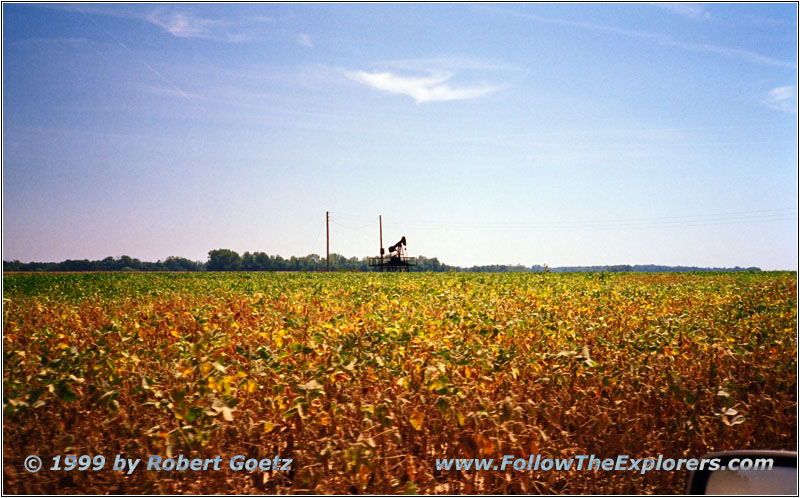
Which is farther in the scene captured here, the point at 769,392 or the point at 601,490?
the point at 769,392

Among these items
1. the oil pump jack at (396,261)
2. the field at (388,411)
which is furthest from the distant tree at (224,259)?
the field at (388,411)

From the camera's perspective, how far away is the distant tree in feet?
214

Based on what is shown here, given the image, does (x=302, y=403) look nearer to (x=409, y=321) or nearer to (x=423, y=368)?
(x=423, y=368)

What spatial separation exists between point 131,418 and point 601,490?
11.3 ft

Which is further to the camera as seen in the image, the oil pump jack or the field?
the oil pump jack

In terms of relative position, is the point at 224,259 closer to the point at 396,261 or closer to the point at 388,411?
the point at 396,261

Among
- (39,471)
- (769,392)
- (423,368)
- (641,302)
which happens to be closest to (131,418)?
(39,471)

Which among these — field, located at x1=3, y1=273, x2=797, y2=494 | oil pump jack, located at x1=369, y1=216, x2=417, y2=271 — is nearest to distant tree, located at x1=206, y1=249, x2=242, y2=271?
oil pump jack, located at x1=369, y1=216, x2=417, y2=271

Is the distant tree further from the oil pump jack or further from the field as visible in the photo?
the field

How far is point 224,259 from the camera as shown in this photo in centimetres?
6800

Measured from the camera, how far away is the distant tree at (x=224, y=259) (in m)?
65.2

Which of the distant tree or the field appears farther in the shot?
the distant tree

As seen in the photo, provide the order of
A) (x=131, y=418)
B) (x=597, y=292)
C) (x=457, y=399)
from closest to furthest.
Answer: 1. (x=457, y=399)
2. (x=131, y=418)
3. (x=597, y=292)

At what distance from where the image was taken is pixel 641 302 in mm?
10375
